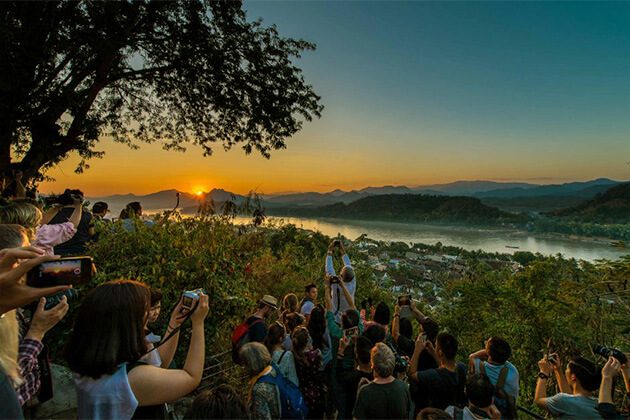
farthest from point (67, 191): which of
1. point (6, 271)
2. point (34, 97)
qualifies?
point (34, 97)

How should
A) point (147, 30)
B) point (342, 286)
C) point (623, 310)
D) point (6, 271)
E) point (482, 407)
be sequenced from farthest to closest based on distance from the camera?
point (147, 30) → point (623, 310) → point (342, 286) → point (482, 407) → point (6, 271)

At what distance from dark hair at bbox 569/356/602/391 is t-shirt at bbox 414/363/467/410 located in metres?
0.84

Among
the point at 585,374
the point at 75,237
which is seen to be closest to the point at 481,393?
the point at 585,374

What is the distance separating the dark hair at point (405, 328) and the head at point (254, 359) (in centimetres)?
216

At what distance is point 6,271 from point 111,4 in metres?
7.20

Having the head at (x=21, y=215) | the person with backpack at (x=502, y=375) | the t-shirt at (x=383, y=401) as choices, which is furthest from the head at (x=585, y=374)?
the head at (x=21, y=215)

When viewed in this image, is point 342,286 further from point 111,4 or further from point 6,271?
point 111,4

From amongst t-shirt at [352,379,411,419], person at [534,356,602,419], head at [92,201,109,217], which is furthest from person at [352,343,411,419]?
head at [92,201,109,217]

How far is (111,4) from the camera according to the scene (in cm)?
663

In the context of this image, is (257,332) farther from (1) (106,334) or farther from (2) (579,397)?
(2) (579,397)

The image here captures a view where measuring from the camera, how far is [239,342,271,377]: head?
2432mm

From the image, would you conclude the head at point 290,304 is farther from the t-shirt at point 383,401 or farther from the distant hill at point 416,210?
the distant hill at point 416,210

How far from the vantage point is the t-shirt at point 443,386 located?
9.55ft

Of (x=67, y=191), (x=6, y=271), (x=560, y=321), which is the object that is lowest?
(x=560, y=321)
